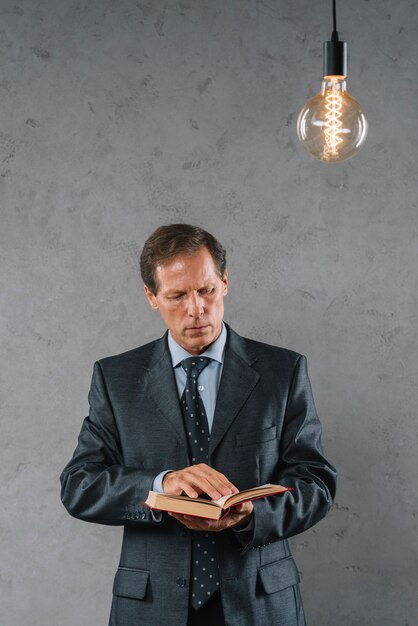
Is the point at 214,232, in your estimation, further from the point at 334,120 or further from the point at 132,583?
the point at 132,583

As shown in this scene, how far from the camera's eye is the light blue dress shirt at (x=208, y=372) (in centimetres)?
227

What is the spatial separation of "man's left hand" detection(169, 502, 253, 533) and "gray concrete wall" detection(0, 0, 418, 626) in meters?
0.88

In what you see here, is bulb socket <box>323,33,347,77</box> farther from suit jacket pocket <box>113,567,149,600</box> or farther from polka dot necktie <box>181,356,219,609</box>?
suit jacket pocket <box>113,567,149,600</box>

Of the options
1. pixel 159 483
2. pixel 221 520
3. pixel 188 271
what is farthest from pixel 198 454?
pixel 188 271

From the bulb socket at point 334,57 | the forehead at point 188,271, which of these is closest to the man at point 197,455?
the forehead at point 188,271

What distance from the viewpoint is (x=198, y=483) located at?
1.96 m

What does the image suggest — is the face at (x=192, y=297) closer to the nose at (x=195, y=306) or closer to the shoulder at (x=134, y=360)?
the nose at (x=195, y=306)

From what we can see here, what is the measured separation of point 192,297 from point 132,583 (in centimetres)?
80

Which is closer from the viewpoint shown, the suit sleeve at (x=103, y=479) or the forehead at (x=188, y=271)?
the suit sleeve at (x=103, y=479)

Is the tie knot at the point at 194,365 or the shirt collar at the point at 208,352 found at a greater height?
the shirt collar at the point at 208,352

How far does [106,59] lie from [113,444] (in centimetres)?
136

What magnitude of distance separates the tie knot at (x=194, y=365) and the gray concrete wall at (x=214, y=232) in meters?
0.56

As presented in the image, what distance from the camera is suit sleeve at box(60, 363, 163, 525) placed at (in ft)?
6.95

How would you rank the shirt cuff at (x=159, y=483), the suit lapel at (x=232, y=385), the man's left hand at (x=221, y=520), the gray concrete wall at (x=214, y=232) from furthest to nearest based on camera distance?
the gray concrete wall at (x=214, y=232) < the suit lapel at (x=232, y=385) < the shirt cuff at (x=159, y=483) < the man's left hand at (x=221, y=520)
